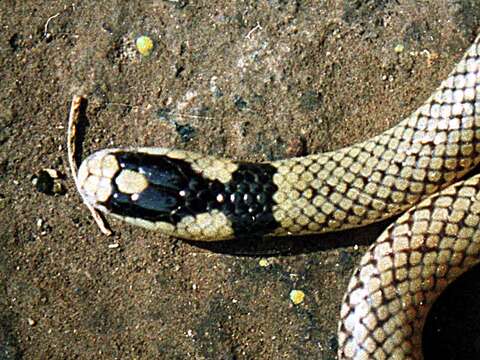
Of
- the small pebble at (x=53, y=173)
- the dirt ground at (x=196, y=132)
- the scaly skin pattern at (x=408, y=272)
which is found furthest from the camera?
the small pebble at (x=53, y=173)

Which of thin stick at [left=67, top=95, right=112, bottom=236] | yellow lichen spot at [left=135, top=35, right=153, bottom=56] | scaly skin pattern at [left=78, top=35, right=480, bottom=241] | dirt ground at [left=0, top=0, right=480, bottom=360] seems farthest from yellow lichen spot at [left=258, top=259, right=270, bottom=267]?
yellow lichen spot at [left=135, top=35, right=153, bottom=56]

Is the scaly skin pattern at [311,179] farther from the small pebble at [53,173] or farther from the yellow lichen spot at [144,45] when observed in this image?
the yellow lichen spot at [144,45]

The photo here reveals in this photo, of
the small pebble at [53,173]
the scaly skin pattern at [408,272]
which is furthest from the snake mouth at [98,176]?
the scaly skin pattern at [408,272]

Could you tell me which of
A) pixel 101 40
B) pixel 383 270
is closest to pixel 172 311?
pixel 383 270

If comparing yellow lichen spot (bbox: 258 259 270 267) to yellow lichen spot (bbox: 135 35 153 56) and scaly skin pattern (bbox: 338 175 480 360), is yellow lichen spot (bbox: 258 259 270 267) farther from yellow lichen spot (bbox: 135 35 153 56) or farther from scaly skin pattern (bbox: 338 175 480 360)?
yellow lichen spot (bbox: 135 35 153 56)

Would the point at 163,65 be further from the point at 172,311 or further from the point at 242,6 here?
the point at 172,311

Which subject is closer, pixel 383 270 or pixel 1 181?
pixel 383 270
